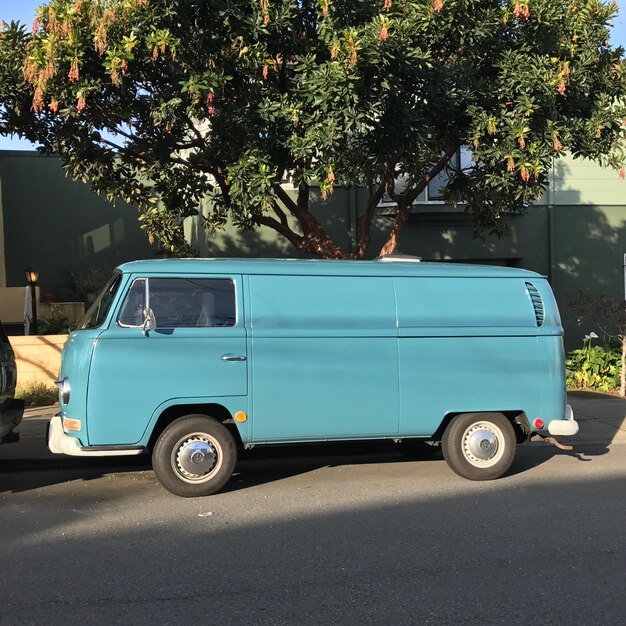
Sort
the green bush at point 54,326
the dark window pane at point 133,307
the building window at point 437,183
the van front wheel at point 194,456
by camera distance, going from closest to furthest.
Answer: the dark window pane at point 133,307
the van front wheel at point 194,456
the green bush at point 54,326
the building window at point 437,183

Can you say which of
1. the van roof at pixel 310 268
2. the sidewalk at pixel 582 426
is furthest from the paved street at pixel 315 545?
the van roof at pixel 310 268

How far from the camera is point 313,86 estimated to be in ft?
24.6

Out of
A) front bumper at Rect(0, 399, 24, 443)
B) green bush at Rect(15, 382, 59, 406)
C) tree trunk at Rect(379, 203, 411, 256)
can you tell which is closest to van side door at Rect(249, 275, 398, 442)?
front bumper at Rect(0, 399, 24, 443)

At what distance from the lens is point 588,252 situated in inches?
615

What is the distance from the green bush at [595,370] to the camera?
12.0 metres

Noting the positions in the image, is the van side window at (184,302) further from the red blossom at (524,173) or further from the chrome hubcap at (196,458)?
the red blossom at (524,173)

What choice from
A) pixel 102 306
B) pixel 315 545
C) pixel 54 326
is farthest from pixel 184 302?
pixel 54 326

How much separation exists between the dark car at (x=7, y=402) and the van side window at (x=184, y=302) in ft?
5.03

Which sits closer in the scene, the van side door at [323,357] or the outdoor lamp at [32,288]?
the van side door at [323,357]

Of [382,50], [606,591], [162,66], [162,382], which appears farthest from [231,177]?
[606,591]

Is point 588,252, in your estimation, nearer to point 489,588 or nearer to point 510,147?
point 510,147

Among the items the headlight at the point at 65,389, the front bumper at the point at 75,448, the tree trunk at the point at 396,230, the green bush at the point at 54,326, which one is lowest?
the front bumper at the point at 75,448

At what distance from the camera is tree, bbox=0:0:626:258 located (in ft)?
24.2

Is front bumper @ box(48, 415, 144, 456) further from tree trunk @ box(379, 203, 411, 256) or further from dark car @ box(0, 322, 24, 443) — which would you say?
tree trunk @ box(379, 203, 411, 256)
